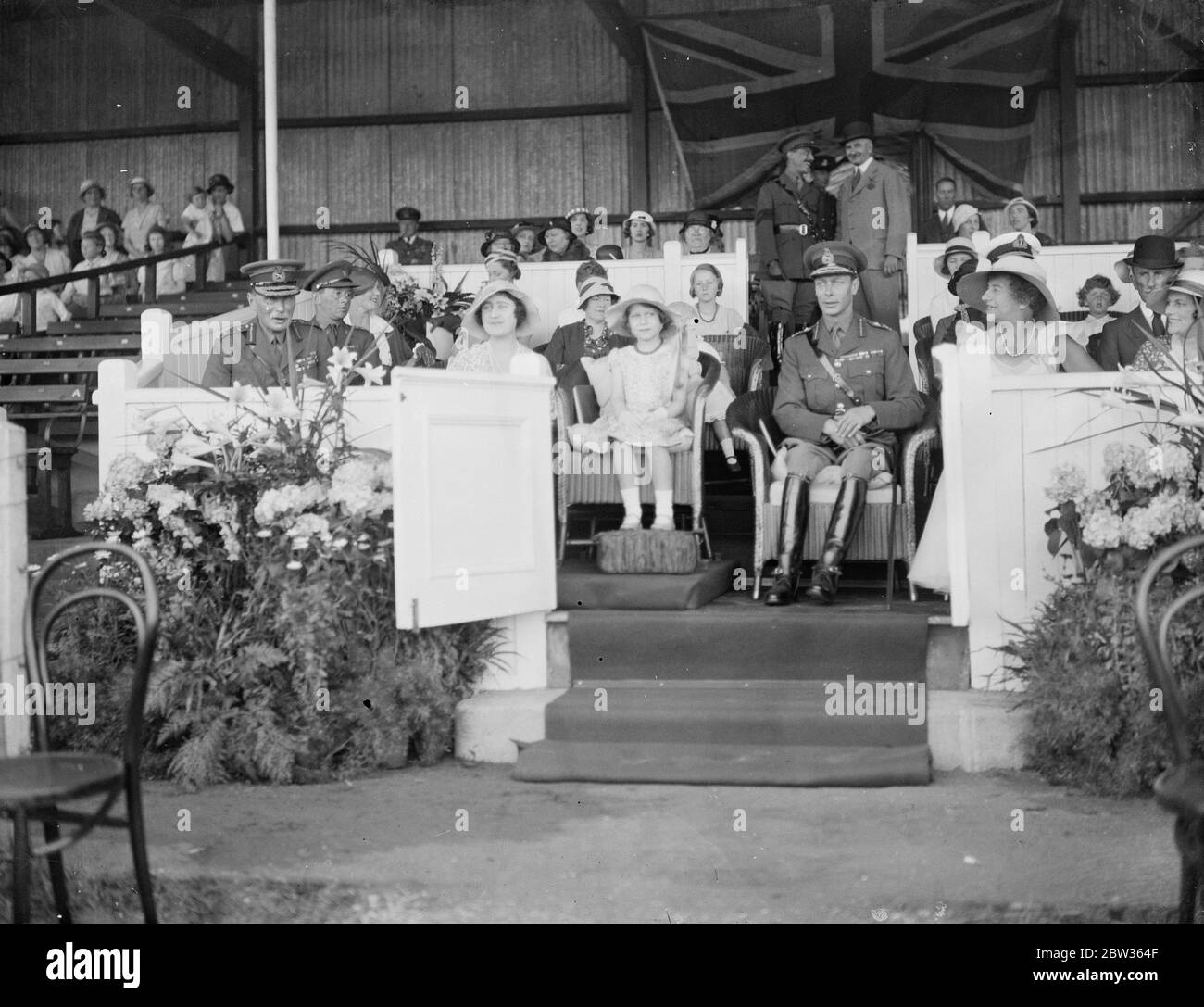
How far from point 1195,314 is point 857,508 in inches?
62.0

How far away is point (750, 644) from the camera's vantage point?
5.45 metres

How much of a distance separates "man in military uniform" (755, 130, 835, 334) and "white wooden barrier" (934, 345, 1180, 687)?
4492 mm

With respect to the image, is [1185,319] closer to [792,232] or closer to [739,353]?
[739,353]

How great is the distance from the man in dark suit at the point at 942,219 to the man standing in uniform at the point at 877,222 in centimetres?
105

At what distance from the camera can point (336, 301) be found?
7492 millimetres

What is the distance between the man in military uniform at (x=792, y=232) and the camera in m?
9.84

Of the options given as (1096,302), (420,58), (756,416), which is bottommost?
(756,416)

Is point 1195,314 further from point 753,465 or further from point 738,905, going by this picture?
point 738,905

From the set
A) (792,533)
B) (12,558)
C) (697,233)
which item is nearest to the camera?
(12,558)

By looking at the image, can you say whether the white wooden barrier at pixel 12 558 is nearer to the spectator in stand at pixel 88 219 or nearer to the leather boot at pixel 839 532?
the leather boot at pixel 839 532

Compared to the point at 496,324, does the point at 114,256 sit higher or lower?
higher

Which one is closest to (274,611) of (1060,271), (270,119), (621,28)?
(270,119)

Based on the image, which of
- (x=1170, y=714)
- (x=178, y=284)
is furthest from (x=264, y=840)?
(x=178, y=284)

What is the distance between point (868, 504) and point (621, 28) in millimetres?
8021
